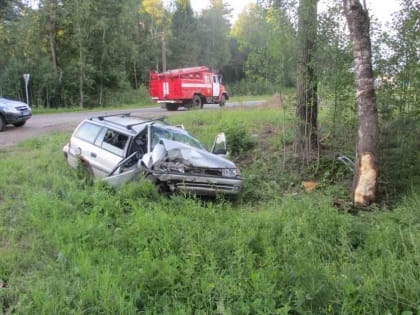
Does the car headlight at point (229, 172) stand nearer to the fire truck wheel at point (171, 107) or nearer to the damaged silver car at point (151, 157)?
the damaged silver car at point (151, 157)

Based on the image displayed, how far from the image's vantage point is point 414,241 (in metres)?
4.02

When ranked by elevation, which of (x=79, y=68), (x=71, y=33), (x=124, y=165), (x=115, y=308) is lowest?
(x=115, y=308)

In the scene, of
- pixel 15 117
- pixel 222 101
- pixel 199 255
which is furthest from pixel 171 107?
pixel 199 255

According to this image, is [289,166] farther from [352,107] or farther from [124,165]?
[124,165]

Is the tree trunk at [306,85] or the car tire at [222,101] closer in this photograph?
the tree trunk at [306,85]

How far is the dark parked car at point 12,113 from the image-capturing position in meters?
14.4

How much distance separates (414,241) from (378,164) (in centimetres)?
216

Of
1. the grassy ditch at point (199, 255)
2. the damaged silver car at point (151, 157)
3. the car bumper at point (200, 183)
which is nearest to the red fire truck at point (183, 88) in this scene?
the damaged silver car at point (151, 157)

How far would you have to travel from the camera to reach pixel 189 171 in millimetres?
6344

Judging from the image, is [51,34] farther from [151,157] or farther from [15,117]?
[151,157]

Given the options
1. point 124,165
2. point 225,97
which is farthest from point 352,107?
point 225,97

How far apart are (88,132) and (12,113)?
7979mm

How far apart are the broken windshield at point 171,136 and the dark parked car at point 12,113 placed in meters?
9.58

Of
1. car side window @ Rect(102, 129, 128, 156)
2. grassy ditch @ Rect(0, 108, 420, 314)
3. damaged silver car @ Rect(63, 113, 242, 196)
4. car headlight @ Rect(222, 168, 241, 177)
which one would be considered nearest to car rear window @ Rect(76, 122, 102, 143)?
damaged silver car @ Rect(63, 113, 242, 196)
